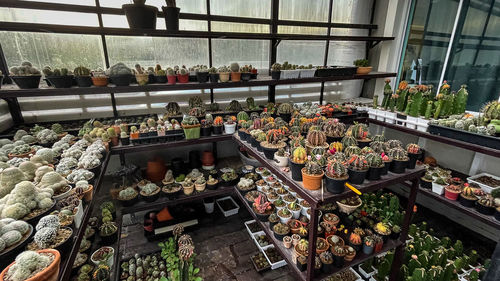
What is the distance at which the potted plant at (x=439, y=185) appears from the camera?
2645 mm

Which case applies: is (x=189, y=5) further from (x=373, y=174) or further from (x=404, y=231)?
(x=404, y=231)

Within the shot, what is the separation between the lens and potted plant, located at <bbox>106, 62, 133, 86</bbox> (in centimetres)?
241

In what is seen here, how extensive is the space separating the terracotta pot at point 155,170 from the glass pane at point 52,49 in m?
1.37

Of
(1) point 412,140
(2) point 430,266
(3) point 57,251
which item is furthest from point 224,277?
(1) point 412,140

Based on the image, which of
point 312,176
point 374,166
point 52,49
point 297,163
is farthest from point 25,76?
point 374,166

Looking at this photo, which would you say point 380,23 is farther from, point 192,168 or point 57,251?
point 57,251

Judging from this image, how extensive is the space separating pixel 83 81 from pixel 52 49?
0.87 m

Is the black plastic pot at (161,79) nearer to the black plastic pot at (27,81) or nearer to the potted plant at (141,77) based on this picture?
→ the potted plant at (141,77)

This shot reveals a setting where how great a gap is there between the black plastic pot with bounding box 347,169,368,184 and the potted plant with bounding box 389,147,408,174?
1.11ft

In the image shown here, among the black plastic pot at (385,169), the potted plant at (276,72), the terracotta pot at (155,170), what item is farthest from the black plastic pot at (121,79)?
the black plastic pot at (385,169)

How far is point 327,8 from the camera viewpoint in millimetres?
3941

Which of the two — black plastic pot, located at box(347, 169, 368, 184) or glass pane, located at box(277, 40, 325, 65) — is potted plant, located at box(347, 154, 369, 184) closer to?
black plastic pot, located at box(347, 169, 368, 184)

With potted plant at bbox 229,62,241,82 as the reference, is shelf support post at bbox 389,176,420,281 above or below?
below

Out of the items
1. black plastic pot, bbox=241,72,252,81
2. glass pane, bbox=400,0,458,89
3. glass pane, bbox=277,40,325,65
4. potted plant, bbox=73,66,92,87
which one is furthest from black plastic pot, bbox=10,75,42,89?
glass pane, bbox=400,0,458,89
